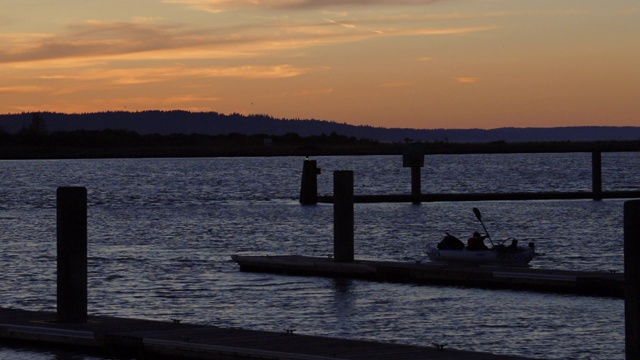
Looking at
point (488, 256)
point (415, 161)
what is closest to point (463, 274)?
point (488, 256)

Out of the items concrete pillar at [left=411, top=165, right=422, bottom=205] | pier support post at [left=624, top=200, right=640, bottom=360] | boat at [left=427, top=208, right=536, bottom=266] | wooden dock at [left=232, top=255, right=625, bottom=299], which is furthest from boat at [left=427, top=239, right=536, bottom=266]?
concrete pillar at [left=411, top=165, right=422, bottom=205]

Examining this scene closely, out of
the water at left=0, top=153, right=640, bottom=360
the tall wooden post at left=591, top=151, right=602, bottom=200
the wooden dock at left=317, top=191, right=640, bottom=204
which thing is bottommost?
the water at left=0, top=153, right=640, bottom=360

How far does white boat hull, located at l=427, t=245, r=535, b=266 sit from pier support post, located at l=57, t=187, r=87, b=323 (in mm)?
13365

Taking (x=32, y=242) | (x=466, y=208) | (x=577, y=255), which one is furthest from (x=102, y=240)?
(x=466, y=208)

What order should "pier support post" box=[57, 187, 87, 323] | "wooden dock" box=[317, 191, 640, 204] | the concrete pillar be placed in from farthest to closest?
1. "wooden dock" box=[317, 191, 640, 204]
2. the concrete pillar
3. "pier support post" box=[57, 187, 87, 323]

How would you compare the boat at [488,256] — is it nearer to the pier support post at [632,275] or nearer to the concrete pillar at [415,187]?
the pier support post at [632,275]

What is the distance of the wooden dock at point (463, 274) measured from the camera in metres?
27.5

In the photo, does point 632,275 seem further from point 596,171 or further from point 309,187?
point 596,171

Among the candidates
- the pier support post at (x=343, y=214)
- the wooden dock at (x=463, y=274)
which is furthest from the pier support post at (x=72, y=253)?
the wooden dock at (x=463, y=274)

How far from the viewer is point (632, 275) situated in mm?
16469

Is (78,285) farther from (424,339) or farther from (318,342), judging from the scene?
(424,339)

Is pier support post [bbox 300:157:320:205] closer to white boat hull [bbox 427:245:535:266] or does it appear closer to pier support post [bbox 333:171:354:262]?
white boat hull [bbox 427:245:535:266]

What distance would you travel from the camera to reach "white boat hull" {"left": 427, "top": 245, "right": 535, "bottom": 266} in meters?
31.9

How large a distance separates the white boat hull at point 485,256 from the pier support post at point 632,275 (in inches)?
597
